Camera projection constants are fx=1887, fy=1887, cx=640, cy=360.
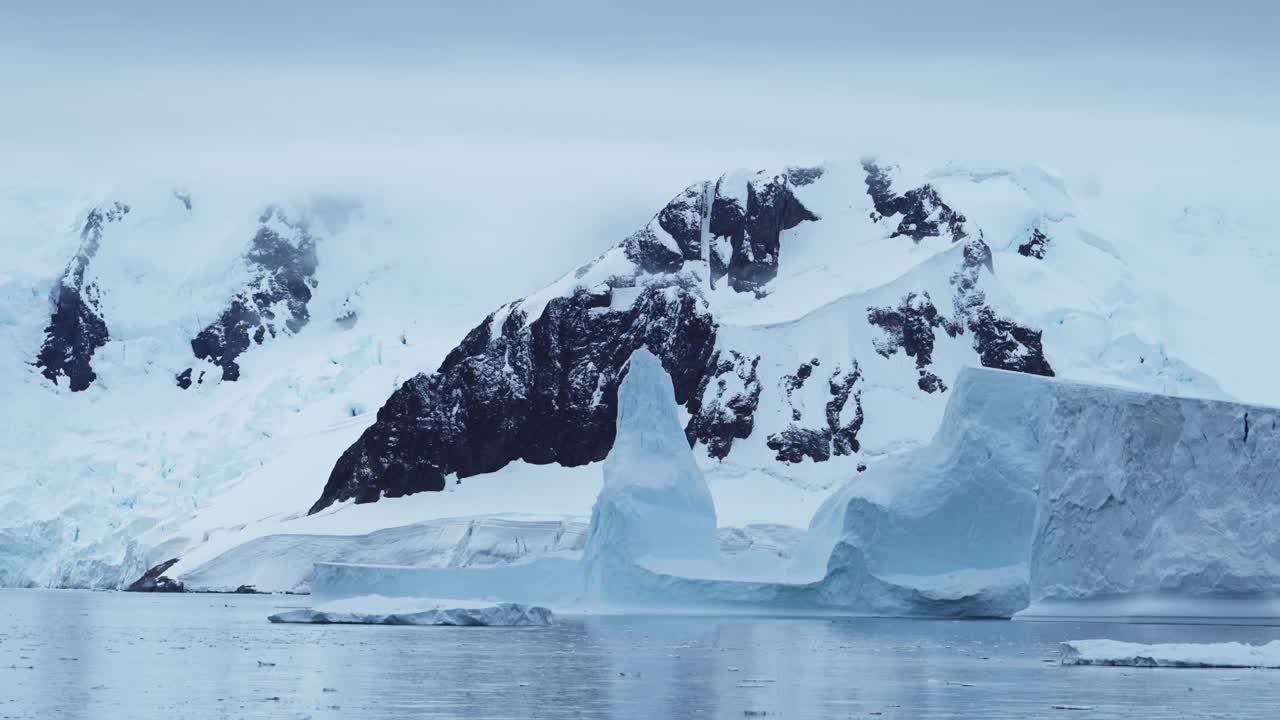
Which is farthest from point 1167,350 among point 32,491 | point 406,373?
point 32,491

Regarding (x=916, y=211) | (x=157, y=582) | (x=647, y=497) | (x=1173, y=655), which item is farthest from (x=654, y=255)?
(x=1173, y=655)

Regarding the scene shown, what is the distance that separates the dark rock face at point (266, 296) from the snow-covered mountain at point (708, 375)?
764cm

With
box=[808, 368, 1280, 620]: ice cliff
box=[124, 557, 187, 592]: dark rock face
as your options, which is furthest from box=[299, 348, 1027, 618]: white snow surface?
box=[124, 557, 187, 592]: dark rock face

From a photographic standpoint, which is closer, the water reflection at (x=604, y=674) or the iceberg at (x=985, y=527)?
the water reflection at (x=604, y=674)

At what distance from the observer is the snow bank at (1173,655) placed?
30812 mm

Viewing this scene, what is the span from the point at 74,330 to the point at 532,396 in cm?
3959

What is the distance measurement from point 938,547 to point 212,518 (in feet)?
222

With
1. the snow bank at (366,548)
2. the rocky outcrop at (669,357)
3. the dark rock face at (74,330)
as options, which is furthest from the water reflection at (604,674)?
the dark rock face at (74,330)

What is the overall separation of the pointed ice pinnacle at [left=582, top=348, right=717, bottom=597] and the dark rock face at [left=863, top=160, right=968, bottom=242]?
2218 inches

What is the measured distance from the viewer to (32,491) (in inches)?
4269

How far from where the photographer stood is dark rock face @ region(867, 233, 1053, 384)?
104 m

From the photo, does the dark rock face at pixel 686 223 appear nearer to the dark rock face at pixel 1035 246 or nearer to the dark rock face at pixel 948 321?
the dark rock face at pixel 948 321

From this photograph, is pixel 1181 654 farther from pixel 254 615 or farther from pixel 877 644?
pixel 254 615

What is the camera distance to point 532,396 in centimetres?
10956
